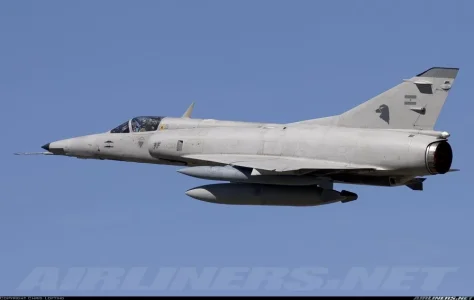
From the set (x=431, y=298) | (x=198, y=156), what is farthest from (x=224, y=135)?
(x=431, y=298)

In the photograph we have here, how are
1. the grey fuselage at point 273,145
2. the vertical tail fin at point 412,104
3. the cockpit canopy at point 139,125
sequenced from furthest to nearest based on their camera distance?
the cockpit canopy at point 139,125
the vertical tail fin at point 412,104
the grey fuselage at point 273,145

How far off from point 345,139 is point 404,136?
5.12ft

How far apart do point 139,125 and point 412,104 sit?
852 cm

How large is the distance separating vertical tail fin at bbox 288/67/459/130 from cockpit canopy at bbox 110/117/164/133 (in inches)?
251

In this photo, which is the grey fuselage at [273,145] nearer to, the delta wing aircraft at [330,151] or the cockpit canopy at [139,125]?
the delta wing aircraft at [330,151]

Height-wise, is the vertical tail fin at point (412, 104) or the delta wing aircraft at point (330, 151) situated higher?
the vertical tail fin at point (412, 104)

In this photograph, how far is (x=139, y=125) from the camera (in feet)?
135

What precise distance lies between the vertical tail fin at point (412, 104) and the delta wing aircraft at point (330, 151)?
25 mm

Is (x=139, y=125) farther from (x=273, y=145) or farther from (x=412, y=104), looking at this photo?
(x=412, y=104)

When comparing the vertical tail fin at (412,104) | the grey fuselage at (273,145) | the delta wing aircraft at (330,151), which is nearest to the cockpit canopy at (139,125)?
the grey fuselage at (273,145)

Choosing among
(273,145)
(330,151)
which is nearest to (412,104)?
(330,151)

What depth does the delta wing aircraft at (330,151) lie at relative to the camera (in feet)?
119

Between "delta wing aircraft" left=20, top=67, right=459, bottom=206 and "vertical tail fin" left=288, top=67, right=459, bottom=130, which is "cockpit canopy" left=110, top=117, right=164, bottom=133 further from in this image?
"vertical tail fin" left=288, top=67, right=459, bottom=130

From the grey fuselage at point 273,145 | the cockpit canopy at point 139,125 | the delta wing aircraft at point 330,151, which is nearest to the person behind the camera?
the grey fuselage at point 273,145
